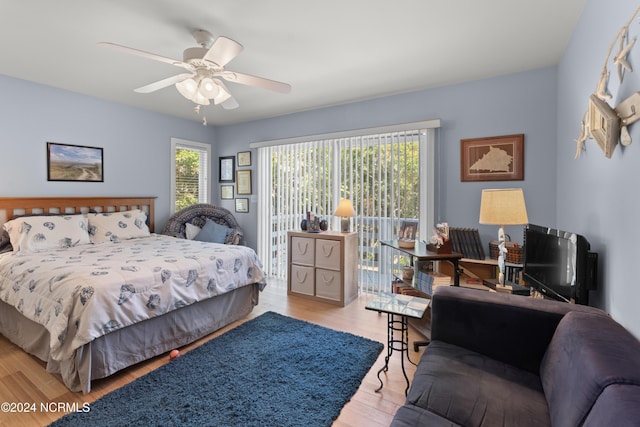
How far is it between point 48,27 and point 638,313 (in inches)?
153

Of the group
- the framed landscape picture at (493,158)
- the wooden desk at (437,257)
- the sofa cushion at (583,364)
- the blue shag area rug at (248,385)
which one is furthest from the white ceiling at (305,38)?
the blue shag area rug at (248,385)

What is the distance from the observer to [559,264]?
181cm

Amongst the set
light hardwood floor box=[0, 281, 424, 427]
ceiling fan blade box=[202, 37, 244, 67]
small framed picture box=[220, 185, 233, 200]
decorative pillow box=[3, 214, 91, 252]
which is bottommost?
light hardwood floor box=[0, 281, 424, 427]

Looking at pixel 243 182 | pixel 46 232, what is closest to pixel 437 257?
pixel 243 182

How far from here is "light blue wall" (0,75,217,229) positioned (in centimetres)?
318

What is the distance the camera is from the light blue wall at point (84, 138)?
3182 mm

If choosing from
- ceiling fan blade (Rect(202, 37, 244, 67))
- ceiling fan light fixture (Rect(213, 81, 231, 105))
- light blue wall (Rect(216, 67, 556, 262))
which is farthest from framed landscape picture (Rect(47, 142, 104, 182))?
light blue wall (Rect(216, 67, 556, 262))

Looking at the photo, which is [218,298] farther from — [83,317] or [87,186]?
[87,186]

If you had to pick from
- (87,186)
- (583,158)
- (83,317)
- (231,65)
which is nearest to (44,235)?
(87,186)

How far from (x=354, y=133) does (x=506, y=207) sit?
2.04m

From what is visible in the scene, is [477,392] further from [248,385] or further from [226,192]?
[226,192]

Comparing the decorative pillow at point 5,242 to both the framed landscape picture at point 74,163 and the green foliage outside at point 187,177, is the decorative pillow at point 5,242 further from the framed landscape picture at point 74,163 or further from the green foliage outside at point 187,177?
the green foliage outside at point 187,177

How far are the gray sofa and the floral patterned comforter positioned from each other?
186cm

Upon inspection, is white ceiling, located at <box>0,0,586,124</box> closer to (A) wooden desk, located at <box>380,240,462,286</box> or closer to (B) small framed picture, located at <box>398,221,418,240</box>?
(B) small framed picture, located at <box>398,221,418,240</box>
